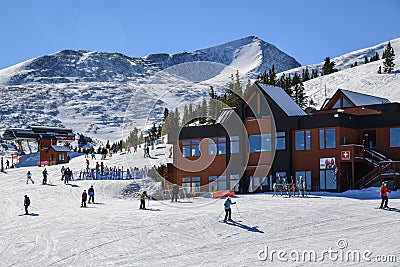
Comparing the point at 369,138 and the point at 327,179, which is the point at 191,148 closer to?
the point at 327,179

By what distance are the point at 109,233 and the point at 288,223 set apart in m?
7.54

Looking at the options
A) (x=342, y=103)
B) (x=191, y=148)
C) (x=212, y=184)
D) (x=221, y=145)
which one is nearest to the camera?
(x=212, y=184)

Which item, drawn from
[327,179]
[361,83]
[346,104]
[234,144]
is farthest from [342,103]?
[361,83]

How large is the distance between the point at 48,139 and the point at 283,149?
51.4m

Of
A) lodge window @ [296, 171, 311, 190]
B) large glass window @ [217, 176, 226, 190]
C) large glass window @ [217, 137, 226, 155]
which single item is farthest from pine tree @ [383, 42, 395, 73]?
Result: lodge window @ [296, 171, 311, 190]

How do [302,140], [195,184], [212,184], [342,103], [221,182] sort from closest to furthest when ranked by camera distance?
[302,140]
[221,182]
[212,184]
[195,184]
[342,103]

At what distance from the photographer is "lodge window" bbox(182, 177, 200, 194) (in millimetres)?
49009

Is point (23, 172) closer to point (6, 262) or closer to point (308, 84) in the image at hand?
point (6, 262)

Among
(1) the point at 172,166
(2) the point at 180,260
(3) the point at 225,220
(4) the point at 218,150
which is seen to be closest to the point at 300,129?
(4) the point at 218,150

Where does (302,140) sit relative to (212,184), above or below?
above

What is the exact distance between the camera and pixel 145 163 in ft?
222

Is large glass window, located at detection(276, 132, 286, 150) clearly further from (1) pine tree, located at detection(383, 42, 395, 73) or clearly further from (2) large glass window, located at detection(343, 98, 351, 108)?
(1) pine tree, located at detection(383, 42, 395, 73)

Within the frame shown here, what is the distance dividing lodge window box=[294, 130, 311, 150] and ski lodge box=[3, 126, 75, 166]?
38355 mm

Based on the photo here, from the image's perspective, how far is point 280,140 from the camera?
45.5m
